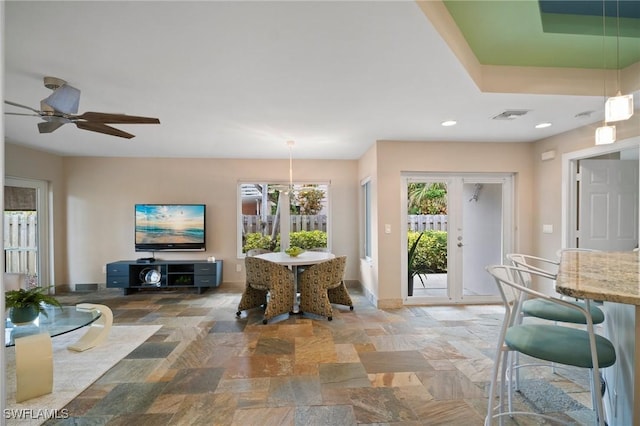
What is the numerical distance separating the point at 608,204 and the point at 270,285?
421 cm

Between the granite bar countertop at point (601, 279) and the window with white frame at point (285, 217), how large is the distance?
4.23 metres

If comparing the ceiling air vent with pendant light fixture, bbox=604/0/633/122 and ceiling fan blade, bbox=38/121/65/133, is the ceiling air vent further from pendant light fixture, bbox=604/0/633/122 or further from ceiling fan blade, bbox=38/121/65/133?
ceiling fan blade, bbox=38/121/65/133

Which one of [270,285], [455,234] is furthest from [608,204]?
[270,285]

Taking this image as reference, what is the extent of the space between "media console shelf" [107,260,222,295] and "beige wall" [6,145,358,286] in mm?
414

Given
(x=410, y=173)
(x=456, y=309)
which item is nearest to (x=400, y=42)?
(x=410, y=173)

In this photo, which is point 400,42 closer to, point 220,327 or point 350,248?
point 220,327

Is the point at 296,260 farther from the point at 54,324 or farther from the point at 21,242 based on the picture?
the point at 21,242

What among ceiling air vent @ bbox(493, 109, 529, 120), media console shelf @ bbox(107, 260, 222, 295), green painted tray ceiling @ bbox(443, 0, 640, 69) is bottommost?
media console shelf @ bbox(107, 260, 222, 295)

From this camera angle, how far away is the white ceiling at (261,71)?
1647 millimetres

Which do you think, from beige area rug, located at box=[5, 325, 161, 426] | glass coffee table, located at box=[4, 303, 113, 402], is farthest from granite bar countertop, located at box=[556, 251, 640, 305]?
glass coffee table, located at box=[4, 303, 113, 402]

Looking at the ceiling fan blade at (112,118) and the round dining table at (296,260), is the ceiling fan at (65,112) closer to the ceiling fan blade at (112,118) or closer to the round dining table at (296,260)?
the ceiling fan blade at (112,118)

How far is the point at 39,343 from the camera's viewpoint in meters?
2.18

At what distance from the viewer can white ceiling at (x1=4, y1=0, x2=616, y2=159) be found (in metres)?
1.65

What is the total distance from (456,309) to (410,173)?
2.03 m
